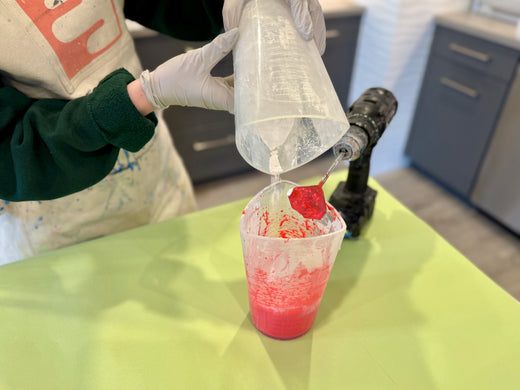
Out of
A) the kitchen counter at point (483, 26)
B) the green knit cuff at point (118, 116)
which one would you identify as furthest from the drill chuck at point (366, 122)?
the kitchen counter at point (483, 26)

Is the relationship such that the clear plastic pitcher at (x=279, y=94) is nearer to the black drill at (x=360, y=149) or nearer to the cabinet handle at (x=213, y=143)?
the black drill at (x=360, y=149)

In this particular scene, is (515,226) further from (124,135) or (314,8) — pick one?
(124,135)

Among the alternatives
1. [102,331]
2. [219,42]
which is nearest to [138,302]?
[102,331]

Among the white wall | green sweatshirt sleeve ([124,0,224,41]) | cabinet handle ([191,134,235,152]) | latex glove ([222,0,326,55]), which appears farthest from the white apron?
the white wall

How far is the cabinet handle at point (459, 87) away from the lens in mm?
1819

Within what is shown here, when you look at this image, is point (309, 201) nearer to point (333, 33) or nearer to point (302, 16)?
point (302, 16)

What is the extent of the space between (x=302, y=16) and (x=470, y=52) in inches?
62.1

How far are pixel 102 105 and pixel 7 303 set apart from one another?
0.39 metres

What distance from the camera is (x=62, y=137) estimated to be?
2.03ft

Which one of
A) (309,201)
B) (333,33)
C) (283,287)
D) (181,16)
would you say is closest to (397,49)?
(333,33)

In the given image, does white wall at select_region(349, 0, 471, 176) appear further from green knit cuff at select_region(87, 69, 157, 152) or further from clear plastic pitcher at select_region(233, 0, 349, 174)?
green knit cuff at select_region(87, 69, 157, 152)

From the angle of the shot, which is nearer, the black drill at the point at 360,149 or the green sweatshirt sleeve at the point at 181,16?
the black drill at the point at 360,149

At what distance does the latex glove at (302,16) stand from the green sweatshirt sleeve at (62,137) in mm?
201

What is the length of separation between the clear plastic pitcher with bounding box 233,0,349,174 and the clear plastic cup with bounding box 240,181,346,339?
7cm
